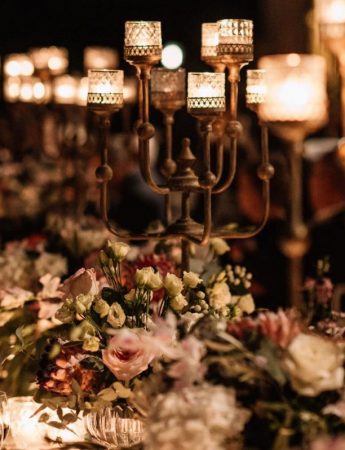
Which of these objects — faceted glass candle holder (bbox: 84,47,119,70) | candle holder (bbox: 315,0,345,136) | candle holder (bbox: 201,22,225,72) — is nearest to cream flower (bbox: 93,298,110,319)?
candle holder (bbox: 201,22,225,72)

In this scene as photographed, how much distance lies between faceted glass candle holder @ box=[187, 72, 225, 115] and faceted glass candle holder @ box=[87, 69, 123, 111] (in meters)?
0.21

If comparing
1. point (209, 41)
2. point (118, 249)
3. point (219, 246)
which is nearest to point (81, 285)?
point (118, 249)

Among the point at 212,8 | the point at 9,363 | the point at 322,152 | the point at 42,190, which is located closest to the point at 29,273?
the point at 9,363

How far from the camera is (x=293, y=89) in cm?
325

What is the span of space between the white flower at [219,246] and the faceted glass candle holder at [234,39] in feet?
1.96

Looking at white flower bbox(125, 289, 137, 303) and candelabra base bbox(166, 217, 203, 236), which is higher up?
candelabra base bbox(166, 217, 203, 236)

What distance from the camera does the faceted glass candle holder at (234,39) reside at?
300cm

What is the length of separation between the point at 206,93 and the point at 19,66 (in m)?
6.13

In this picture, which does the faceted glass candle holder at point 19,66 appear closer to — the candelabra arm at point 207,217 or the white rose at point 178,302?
the candelabra arm at point 207,217

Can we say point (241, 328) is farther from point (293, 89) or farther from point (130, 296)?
point (293, 89)

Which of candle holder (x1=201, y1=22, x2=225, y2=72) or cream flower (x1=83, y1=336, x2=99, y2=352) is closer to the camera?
cream flower (x1=83, y1=336, x2=99, y2=352)

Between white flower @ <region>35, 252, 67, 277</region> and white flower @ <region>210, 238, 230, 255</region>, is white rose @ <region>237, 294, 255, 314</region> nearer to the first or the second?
white flower @ <region>210, 238, 230, 255</region>

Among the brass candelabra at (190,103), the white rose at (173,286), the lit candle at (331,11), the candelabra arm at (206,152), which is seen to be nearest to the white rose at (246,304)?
the brass candelabra at (190,103)

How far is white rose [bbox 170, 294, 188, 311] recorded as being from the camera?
8.08ft
